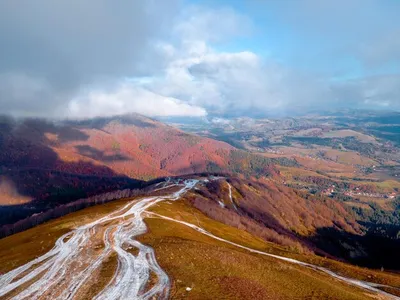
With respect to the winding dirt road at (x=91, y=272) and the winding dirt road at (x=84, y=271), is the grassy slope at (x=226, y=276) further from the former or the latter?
the winding dirt road at (x=91, y=272)

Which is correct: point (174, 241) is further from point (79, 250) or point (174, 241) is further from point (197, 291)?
point (197, 291)

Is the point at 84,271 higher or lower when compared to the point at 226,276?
lower

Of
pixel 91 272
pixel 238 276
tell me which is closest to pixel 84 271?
pixel 91 272

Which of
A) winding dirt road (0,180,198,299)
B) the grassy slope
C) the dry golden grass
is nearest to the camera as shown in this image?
winding dirt road (0,180,198,299)

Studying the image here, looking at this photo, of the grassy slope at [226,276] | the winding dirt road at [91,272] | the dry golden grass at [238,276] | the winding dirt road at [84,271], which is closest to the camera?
the winding dirt road at [84,271]

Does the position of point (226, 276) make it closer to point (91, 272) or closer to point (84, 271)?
point (91, 272)

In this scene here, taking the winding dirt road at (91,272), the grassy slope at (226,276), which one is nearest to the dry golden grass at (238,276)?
the grassy slope at (226,276)

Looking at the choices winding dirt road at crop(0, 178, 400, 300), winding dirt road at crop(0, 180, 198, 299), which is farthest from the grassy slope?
winding dirt road at crop(0, 178, 400, 300)

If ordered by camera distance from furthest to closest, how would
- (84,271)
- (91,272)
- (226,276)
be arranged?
(84,271)
(91,272)
(226,276)

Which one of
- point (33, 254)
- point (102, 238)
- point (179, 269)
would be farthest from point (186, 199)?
point (179, 269)

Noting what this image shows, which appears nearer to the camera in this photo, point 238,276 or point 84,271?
point 238,276

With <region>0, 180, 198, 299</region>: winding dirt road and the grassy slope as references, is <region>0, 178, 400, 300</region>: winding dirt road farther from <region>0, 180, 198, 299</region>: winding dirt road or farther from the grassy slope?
the grassy slope
